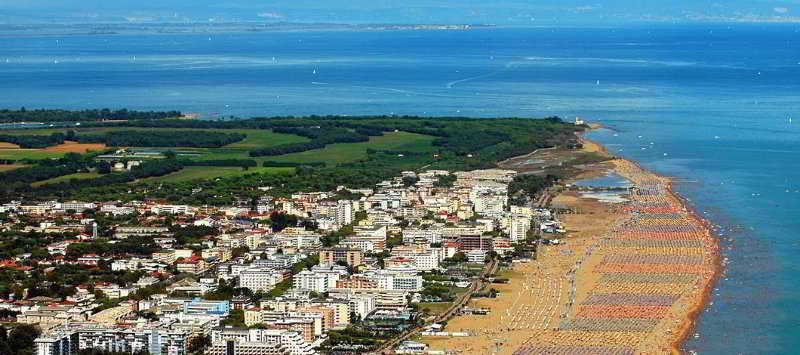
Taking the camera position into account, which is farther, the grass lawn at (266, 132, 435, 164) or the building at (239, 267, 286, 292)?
the grass lawn at (266, 132, 435, 164)

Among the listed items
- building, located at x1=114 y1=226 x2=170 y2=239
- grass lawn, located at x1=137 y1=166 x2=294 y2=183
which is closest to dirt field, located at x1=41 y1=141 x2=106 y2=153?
grass lawn, located at x1=137 y1=166 x2=294 y2=183

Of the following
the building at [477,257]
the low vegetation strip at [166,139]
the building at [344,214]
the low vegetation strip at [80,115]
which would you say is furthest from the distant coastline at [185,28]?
the building at [477,257]

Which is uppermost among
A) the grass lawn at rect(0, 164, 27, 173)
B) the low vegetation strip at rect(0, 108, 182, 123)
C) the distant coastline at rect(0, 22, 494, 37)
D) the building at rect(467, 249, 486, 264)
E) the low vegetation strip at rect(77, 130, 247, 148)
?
the distant coastline at rect(0, 22, 494, 37)

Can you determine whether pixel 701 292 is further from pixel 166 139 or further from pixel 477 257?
pixel 166 139

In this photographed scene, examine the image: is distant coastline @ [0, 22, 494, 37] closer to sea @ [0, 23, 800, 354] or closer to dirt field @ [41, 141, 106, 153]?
sea @ [0, 23, 800, 354]

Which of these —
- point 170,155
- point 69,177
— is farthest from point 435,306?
point 170,155

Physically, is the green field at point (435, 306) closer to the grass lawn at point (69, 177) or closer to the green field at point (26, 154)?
the grass lawn at point (69, 177)

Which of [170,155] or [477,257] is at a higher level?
[170,155]
